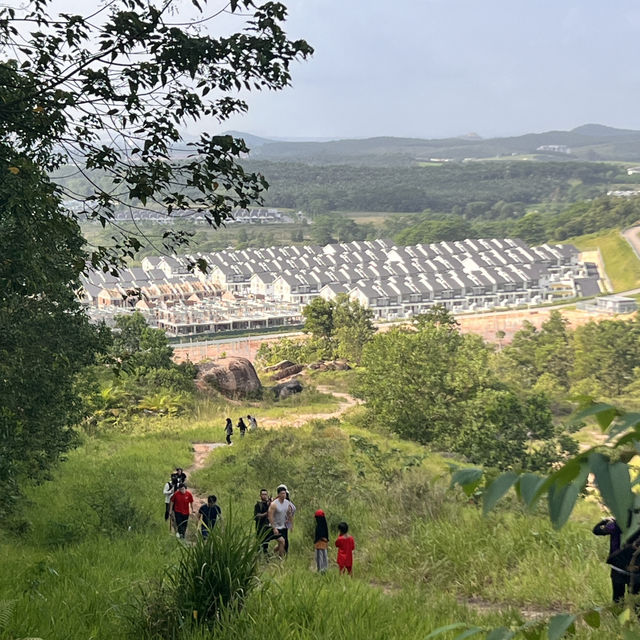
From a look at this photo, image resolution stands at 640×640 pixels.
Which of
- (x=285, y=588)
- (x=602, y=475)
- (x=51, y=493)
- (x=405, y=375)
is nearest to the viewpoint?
(x=602, y=475)

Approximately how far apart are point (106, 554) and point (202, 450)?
12.1m

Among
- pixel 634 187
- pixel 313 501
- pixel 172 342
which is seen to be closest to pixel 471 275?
pixel 172 342

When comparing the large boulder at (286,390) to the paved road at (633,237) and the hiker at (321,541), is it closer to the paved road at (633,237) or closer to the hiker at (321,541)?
the hiker at (321,541)

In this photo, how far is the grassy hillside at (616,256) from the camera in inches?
3538

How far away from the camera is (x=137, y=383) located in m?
30.1

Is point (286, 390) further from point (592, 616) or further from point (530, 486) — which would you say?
point (530, 486)

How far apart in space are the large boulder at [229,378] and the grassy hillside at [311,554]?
15.7 meters

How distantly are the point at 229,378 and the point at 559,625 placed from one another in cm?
3358

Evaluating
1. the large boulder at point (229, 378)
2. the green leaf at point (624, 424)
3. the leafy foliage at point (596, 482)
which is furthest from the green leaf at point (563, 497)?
the large boulder at point (229, 378)

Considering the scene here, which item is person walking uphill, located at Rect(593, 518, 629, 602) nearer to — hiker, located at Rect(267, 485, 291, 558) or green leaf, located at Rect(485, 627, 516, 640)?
hiker, located at Rect(267, 485, 291, 558)

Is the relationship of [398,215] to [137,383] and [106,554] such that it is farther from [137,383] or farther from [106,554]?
[106,554]

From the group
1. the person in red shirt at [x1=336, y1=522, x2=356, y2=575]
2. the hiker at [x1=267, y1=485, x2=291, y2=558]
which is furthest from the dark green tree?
the person in red shirt at [x1=336, y1=522, x2=356, y2=575]

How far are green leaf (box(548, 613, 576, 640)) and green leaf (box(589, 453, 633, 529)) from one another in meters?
0.26

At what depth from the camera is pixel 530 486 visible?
1.41m
